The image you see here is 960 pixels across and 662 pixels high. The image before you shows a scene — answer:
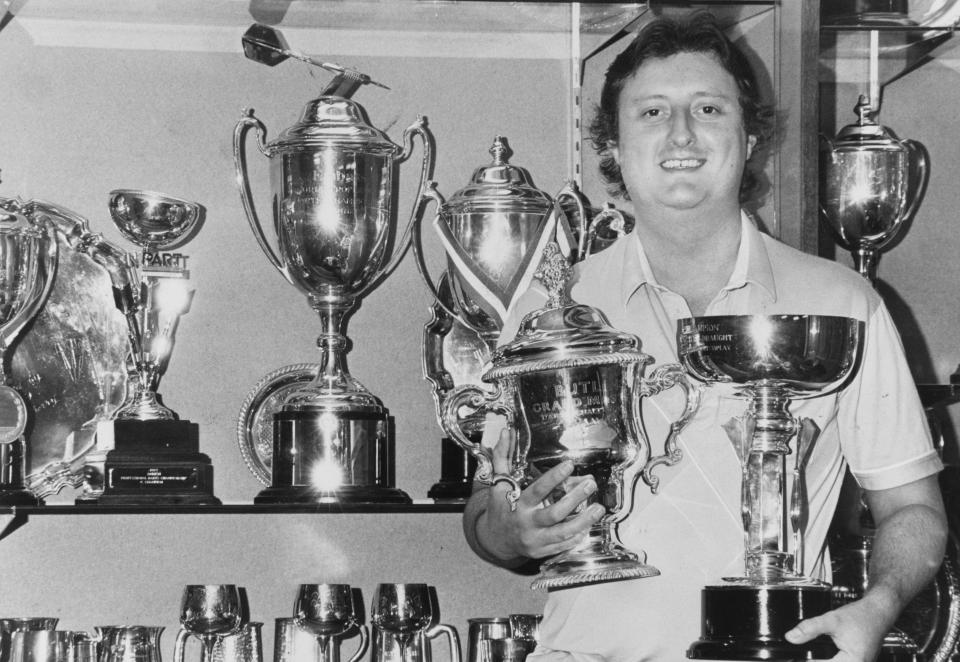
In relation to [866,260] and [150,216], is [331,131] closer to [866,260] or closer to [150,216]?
[150,216]

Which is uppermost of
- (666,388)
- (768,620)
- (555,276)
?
(555,276)

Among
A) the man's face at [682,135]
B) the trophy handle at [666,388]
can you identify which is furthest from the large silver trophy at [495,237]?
the trophy handle at [666,388]

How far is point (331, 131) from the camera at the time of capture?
2.16 metres

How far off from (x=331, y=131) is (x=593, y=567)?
87 centimetres

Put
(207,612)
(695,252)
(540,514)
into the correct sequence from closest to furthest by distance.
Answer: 1. (540,514)
2. (695,252)
3. (207,612)

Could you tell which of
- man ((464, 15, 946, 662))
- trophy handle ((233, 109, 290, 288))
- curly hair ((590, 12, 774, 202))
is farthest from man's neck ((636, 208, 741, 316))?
trophy handle ((233, 109, 290, 288))

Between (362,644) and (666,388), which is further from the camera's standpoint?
(362,644)

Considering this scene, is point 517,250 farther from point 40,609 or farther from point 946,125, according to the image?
point 40,609

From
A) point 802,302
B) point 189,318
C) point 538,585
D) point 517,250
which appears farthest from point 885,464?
point 189,318

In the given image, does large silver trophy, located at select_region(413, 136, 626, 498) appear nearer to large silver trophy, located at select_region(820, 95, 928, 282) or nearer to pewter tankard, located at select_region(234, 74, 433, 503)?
pewter tankard, located at select_region(234, 74, 433, 503)

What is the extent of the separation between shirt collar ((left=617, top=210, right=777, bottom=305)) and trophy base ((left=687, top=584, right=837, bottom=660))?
431 millimetres

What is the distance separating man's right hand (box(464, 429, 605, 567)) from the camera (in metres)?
1.54

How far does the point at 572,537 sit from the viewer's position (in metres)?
1.58

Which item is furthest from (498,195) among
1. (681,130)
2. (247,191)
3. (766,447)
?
(766,447)
